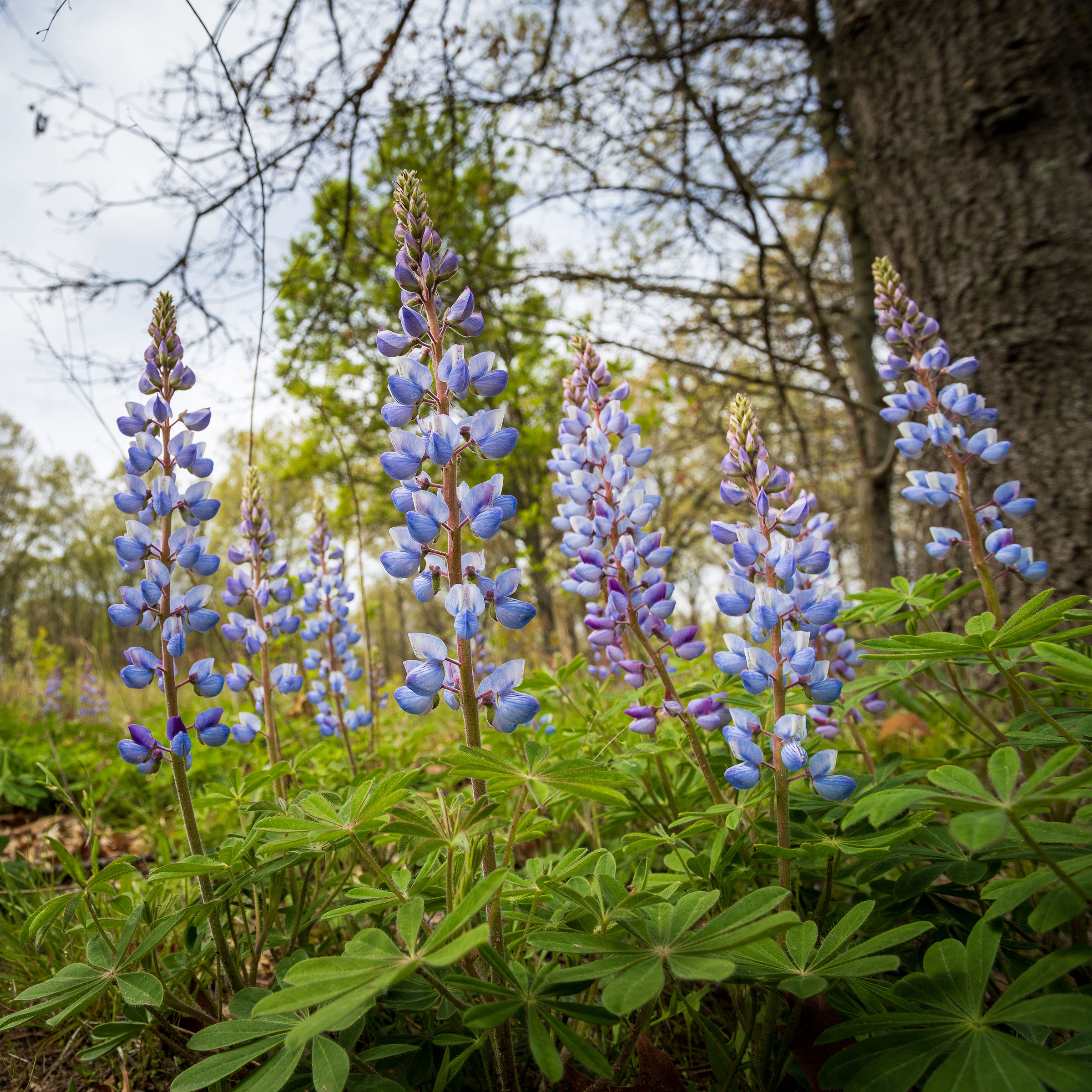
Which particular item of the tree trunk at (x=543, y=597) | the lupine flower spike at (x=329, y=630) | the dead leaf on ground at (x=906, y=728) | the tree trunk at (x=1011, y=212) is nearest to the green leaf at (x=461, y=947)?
the lupine flower spike at (x=329, y=630)

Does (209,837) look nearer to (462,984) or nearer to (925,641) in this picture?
(462,984)

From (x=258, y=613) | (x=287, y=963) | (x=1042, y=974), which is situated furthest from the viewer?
(x=258, y=613)

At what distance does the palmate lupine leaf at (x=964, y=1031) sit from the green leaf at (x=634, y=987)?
0.87 feet

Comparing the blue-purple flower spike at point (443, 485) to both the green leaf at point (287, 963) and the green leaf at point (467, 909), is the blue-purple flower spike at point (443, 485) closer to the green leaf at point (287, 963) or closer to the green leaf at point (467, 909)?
the green leaf at point (467, 909)

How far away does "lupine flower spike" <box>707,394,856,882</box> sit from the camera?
3.75 ft

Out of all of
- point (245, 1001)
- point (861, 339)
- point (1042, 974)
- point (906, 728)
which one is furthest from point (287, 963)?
point (861, 339)

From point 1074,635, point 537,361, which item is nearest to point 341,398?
point 537,361

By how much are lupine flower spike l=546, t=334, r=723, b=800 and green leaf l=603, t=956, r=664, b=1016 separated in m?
0.53

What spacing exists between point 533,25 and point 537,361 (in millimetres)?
4257

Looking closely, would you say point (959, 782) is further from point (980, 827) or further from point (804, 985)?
point (804, 985)

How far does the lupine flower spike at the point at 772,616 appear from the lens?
1.14 metres

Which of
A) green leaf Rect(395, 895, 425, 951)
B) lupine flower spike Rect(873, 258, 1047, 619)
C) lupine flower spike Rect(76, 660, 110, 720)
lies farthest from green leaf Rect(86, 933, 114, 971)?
lupine flower spike Rect(76, 660, 110, 720)

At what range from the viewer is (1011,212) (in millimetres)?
2689

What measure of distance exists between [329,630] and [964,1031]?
2261 mm
